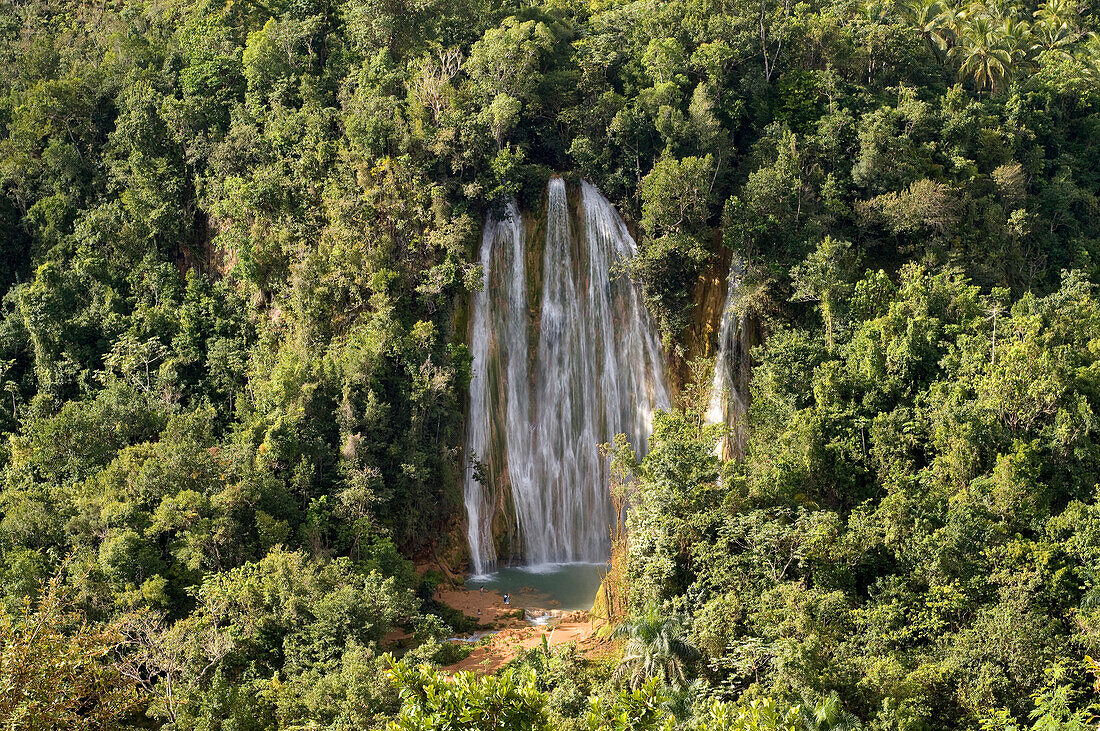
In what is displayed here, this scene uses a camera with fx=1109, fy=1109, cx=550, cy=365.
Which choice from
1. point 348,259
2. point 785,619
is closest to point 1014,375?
point 785,619

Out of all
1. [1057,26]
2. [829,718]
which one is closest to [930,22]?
[1057,26]

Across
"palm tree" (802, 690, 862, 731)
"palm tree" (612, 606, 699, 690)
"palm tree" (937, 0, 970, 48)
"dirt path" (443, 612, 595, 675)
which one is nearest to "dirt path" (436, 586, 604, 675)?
"dirt path" (443, 612, 595, 675)

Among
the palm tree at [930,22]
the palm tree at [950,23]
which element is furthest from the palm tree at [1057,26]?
the palm tree at [930,22]

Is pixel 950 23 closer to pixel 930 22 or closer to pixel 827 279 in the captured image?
pixel 930 22

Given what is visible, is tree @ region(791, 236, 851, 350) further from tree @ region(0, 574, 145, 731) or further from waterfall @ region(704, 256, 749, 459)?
tree @ region(0, 574, 145, 731)

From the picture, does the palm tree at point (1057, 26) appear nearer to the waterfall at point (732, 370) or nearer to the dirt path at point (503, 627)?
the waterfall at point (732, 370)

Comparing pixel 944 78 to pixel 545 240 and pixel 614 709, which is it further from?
pixel 614 709
